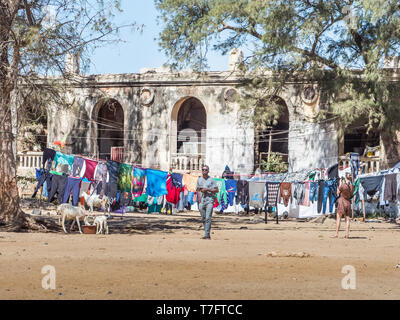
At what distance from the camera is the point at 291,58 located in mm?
20156

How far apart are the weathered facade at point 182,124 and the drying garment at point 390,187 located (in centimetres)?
947

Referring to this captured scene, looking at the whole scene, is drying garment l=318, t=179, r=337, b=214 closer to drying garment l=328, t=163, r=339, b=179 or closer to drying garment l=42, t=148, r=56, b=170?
drying garment l=328, t=163, r=339, b=179

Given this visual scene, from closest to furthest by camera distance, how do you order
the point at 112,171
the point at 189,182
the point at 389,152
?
the point at 112,171 < the point at 189,182 < the point at 389,152

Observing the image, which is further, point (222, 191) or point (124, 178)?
point (222, 191)

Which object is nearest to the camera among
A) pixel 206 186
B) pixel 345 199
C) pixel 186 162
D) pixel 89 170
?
pixel 206 186

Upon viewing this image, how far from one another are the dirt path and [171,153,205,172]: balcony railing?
1695 cm

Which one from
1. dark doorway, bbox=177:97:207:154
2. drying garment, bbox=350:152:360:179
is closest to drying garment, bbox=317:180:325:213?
drying garment, bbox=350:152:360:179

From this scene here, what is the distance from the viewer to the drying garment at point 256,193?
20219mm

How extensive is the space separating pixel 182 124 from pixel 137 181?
1424 centimetres

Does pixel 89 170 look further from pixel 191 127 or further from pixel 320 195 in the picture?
pixel 191 127

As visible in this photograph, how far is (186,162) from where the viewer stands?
29.9 meters

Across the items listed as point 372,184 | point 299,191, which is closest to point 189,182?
point 299,191

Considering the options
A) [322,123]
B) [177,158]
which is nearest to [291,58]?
[322,123]

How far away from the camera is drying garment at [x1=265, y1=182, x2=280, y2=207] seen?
19734 mm
